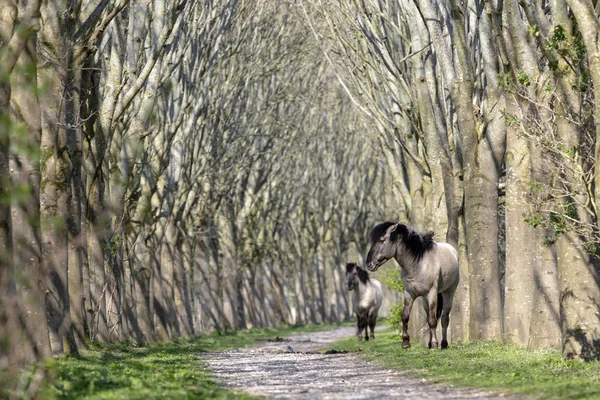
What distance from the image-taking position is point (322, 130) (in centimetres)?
5706

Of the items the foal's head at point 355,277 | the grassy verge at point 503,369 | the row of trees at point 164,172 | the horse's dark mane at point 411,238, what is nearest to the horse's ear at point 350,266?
the foal's head at point 355,277

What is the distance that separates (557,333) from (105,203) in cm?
1140

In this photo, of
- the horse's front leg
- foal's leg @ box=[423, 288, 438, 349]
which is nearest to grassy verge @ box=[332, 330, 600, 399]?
foal's leg @ box=[423, 288, 438, 349]

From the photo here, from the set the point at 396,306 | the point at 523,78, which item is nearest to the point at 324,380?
the point at 523,78

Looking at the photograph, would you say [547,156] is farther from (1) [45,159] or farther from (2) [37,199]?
(1) [45,159]

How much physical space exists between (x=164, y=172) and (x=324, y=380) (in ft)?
70.4

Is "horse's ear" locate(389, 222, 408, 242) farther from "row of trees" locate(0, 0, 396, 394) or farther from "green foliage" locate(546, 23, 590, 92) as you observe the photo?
"green foliage" locate(546, 23, 590, 92)

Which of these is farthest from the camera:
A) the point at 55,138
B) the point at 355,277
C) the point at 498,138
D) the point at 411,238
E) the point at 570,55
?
the point at 355,277

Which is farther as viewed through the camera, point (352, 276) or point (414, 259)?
point (352, 276)

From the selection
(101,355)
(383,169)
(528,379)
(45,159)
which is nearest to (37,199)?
(45,159)

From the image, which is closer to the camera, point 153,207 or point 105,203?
point 105,203

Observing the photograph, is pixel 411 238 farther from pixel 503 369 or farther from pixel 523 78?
pixel 503 369

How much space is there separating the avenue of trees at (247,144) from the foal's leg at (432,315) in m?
0.82

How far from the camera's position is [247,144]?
44.2 meters
